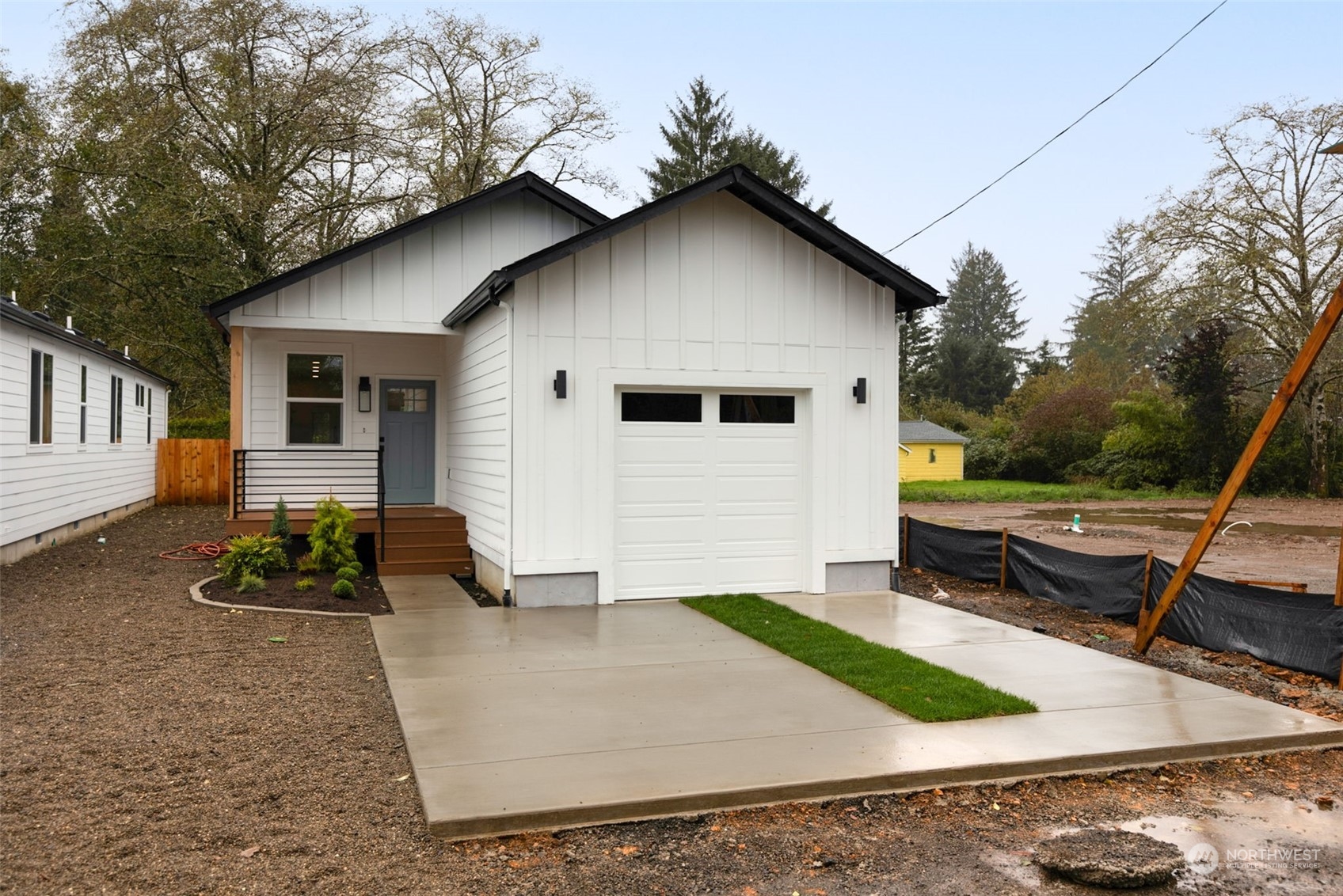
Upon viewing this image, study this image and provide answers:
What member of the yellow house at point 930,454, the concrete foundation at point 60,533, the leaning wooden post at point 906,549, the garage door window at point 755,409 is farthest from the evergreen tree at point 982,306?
the garage door window at point 755,409

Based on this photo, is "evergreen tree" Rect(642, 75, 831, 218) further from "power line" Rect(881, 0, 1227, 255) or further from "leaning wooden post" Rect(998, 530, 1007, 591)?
"leaning wooden post" Rect(998, 530, 1007, 591)

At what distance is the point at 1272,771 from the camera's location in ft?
17.5

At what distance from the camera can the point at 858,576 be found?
431 inches

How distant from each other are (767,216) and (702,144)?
3797cm

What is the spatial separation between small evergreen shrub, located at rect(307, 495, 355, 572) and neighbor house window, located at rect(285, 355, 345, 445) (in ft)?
8.41

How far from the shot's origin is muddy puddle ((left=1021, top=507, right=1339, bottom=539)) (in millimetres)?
21672

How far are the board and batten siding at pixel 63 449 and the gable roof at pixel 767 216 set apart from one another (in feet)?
19.4

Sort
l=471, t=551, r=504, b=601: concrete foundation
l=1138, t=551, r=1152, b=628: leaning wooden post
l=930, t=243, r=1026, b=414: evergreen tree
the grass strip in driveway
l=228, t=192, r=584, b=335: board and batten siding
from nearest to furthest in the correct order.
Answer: the grass strip in driveway → l=1138, t=551, r=1152, b=628: leaning wooden post → l=471, t=551, r=504, b=601: concrete foundation → l=228, t=192, r=584, b=335: board and batten siding → l=930, t=243, r=1026, b=414: evergreen tree

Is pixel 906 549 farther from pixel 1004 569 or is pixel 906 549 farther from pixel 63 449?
pixel 63 449

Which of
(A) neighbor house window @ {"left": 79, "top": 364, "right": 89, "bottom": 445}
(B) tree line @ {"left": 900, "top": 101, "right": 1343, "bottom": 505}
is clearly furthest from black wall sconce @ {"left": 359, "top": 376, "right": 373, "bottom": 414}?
(B) tree line @ {"left": 900, "top": 101, "right": 1343, "bottom": 505}

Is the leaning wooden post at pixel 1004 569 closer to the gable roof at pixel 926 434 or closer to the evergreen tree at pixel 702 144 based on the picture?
the gable roof at pixel 926 434

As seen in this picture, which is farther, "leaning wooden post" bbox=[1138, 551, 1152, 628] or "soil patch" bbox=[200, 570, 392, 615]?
"soil patch" bbox=[200, 570, 392, 615]

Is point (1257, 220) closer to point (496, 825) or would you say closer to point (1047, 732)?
point (1047, 732)

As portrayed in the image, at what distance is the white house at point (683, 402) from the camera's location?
9.88 m
